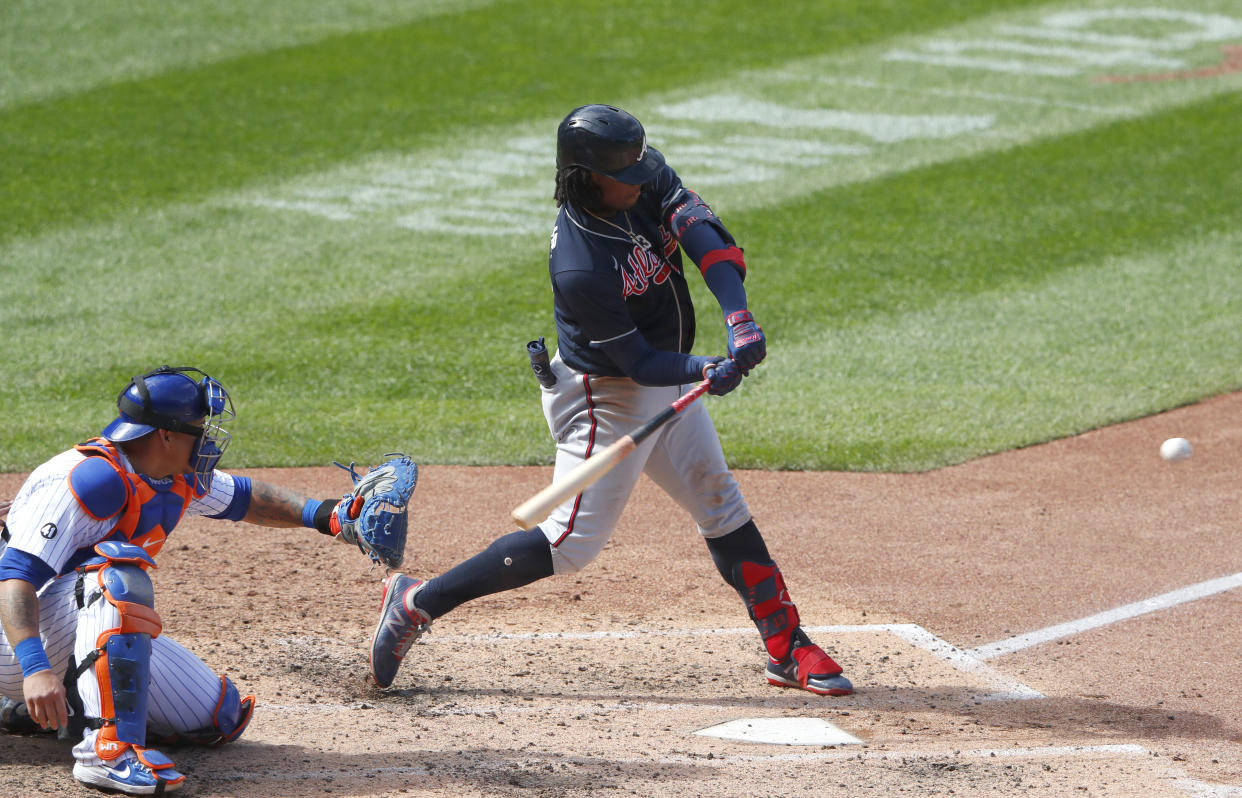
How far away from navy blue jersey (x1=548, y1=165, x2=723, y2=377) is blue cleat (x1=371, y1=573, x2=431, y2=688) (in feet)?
3.10

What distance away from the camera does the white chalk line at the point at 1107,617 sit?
16.6ft

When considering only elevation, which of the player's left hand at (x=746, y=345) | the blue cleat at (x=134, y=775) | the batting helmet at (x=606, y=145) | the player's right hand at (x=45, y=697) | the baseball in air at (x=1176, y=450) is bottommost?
the baseball in air at (x=1176, y=450)

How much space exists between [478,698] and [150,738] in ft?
3.31

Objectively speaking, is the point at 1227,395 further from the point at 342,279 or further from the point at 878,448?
the point at 342,279

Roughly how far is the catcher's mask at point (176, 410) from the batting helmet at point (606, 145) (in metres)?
1.23

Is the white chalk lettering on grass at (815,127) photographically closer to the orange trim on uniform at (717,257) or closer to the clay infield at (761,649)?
the clay infield at (761,649)

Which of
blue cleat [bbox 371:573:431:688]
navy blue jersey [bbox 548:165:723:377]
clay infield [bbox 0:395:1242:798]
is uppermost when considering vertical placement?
navy blue jersey [bbox 548:165:723:377]

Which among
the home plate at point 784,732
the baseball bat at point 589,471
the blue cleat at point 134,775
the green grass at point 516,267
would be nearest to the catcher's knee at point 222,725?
the blue cleat at point 134,775

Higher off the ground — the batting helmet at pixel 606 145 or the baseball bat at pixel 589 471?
the batting helmet at pixel 606 145

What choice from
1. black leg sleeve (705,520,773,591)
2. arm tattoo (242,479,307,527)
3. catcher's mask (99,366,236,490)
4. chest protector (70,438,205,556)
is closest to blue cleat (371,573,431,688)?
arm tattoo (242,479,307,527)

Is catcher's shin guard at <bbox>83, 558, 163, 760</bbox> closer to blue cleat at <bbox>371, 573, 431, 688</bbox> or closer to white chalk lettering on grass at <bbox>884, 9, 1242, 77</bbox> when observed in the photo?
blue cleat at <bbox>371, 573, 431, 688</bbox>

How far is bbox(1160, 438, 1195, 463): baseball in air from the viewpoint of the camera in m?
7.03

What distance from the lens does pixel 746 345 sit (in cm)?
421

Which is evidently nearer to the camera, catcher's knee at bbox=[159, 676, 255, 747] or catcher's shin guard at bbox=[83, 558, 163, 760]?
catcher's shin guard at bbox=[83, 558, 163, 760]
